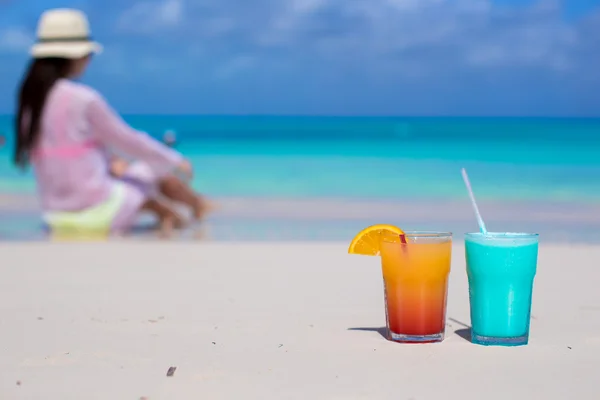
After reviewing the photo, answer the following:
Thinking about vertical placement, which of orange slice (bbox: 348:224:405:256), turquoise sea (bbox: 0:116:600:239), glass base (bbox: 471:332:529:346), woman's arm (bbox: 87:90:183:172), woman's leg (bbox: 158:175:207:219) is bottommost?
turquoise sea (bbox: 0:116:600:239)

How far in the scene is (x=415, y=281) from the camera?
2.30 m

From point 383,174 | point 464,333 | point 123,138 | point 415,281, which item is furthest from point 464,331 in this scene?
point 383,174

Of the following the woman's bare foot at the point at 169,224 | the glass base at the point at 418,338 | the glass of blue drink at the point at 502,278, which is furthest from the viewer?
the woman's bare foot at the point at 169,224

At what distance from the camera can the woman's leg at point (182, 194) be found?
5.57 m

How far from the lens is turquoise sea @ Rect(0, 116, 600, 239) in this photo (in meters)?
7.62

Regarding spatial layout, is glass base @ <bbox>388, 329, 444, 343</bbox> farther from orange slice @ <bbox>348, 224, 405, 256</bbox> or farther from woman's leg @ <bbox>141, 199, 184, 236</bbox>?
woman's leg @ <bbox>141, 199, 184, 236</bbox>

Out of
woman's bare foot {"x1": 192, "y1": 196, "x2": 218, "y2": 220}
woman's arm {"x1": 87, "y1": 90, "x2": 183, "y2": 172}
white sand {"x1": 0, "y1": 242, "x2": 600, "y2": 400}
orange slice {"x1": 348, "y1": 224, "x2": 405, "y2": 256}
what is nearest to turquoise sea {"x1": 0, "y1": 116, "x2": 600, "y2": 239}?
woman's bare foot {"x1": 192, "y1": 196, "x2": 218, "y2": 220}

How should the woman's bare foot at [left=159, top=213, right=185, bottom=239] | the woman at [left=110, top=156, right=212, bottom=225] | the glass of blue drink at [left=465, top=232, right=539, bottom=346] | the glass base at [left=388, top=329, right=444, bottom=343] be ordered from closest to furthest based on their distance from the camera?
the glass of blue drink at [left=465, top=232, right=539, bottom=346], the glass base at [left=388, top=329, right=444, bottom=343], the woman at [left=110, top=156, right=212, bottom=225], the woman's bare foot at [left=159, top=213, right=185, bottom=239]

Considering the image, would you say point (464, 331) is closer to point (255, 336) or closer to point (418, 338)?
point (418, 338)

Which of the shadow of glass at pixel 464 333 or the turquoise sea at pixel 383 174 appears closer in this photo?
the shadow of glass at pixel 464 333

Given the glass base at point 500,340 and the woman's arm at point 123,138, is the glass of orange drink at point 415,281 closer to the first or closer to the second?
the glass base at point 500,340

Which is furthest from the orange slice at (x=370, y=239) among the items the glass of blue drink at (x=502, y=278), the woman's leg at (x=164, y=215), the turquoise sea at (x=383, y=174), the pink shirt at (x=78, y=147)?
the turquoise sea at (x=383, y=174)

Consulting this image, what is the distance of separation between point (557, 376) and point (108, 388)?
3.29ft

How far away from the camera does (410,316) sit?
2.32 m
